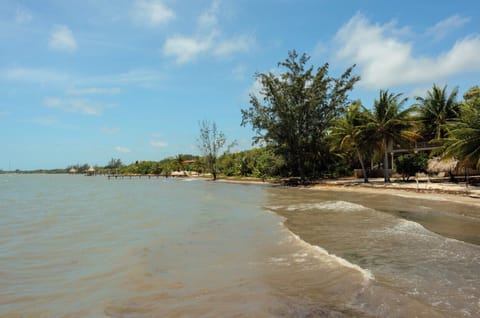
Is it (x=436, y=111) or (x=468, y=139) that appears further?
(x=436, y=111)

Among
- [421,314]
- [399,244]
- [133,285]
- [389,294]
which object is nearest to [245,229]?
[399,244]

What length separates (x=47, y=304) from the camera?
14.1 ft

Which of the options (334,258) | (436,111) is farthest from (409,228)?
(436,111)

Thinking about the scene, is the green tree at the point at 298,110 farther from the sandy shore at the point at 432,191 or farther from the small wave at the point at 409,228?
the small wave at the point at 409,228

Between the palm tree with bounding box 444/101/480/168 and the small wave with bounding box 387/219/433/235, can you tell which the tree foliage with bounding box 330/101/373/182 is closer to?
the palm tree with bounding box 444/101/480/168

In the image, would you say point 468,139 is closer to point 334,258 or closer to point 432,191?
point 432,191

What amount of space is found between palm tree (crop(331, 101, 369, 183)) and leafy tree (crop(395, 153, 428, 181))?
2995 millimetres

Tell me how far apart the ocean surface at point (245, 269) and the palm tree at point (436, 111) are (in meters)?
21.6

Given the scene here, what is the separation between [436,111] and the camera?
29547 mm

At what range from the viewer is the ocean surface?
4.09 metres

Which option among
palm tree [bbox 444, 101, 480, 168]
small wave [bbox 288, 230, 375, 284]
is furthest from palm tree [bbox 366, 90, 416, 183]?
small wave [bbox 288, 230, 375, 284]

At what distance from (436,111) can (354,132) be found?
844 cm

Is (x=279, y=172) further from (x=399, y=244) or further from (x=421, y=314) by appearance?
(x=421, y=314)

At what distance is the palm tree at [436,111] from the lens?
94.3 feet
